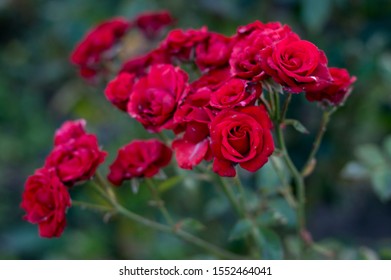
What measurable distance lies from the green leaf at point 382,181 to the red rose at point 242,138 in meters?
0.64

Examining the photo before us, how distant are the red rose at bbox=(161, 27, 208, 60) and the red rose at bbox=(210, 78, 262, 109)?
0.75ft

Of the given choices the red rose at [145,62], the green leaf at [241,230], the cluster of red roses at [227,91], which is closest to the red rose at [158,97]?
the cluster of red roses at [227,91]

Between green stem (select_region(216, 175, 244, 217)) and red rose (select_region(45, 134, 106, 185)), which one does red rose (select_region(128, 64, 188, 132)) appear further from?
green stem (select_region(216, 175, 244, 217))

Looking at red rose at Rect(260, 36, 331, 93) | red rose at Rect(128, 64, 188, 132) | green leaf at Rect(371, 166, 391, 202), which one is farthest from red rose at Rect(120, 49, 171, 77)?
green leaf at Rect(371, 166, 391, 202)

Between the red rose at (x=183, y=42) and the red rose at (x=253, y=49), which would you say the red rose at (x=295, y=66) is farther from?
the red rose at (x=183, y=42)

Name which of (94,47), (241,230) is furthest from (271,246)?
(94,47)

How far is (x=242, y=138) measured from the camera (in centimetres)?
100

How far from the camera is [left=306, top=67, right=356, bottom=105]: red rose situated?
112 cm

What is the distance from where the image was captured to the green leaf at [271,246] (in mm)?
1345

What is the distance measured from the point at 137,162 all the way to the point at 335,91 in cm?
41

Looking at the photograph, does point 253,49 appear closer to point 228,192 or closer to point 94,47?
point 228,192

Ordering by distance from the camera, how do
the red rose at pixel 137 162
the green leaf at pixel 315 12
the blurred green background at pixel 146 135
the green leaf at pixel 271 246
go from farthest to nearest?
the blurred green background at pixel 146 135 → the green leaf at pixel 315 12 → the green leaf at pixel 271 246 → the red rose at pixel 137 162

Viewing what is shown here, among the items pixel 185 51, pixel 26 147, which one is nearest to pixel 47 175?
pixel 185 51
